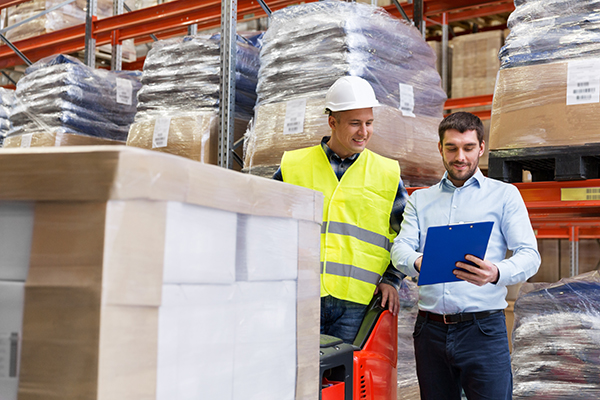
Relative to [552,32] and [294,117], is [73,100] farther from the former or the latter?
[552,32]

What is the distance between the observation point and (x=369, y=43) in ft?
11.3

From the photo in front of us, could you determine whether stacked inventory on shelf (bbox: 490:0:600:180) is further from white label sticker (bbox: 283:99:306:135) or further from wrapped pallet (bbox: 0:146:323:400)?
wrapped pallet (bbox: 0:146:323:400)

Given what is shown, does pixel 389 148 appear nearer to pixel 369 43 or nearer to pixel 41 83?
pixel 369 43

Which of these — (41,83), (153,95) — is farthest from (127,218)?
(41,83)

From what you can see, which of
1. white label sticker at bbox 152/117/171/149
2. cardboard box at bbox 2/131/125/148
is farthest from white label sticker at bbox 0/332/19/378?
cardboard box at bbox 2/131/125/148

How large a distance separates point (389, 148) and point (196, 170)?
7.59ft

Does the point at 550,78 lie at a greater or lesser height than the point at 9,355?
greater

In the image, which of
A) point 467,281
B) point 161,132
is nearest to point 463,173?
point 467,281

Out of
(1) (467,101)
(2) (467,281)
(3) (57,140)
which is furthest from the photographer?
(1) (467,101)

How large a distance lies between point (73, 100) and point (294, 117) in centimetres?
212

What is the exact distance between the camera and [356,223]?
2.87 m

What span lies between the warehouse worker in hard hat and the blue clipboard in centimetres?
45

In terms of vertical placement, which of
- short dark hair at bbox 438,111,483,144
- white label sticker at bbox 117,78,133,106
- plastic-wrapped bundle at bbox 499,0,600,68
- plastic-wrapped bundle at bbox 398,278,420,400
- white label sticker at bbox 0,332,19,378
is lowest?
plastic-wrapped bundle at bbox 398,278,420,400

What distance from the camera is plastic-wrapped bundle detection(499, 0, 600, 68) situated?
2844 mm
